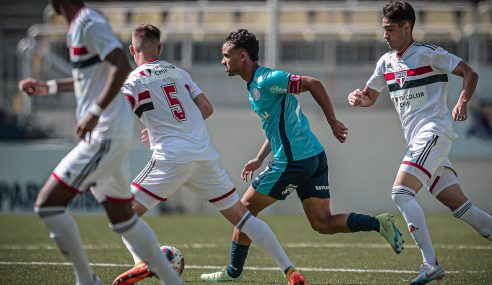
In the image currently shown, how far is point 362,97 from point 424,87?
651 mm

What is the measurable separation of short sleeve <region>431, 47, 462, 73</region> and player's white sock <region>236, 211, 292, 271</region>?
2214 millimetres

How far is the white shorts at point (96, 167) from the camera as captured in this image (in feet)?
19.6

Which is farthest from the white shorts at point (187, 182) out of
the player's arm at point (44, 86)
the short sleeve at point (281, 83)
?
the player's arm at point (44, 86)

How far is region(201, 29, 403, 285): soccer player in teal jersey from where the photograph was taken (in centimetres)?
768

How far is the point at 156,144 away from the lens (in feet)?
24.5

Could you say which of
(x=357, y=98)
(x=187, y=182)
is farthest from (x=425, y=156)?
(x=187, y=182)

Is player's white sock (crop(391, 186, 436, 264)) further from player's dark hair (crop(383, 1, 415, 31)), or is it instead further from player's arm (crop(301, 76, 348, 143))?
player's dark hair (crop(383, 1, 415, 31))

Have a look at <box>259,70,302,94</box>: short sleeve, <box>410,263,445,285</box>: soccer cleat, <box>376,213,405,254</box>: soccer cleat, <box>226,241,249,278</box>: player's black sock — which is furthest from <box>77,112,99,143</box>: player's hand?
<box>410,263,445,285</box>: soccer cleat

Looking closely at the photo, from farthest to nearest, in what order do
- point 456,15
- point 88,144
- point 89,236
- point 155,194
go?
point 456,15
point 89,236
point 155,194
point 88,144

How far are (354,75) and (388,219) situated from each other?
11.9 metres

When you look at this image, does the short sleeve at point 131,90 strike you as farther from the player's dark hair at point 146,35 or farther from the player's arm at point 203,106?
the player's arm at point 203,106

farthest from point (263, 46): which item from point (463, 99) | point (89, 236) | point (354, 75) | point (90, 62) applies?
point (90, 62)

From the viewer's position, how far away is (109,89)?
19.1 ft

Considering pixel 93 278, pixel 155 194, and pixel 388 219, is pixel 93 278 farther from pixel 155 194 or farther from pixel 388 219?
pixel 388 219
